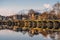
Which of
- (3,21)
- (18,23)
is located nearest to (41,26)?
(18,23)

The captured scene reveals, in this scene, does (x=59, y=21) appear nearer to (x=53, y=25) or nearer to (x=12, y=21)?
(x=53, y=25)

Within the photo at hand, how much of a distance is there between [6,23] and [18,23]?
1.64 m

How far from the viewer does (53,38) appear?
48.0ft

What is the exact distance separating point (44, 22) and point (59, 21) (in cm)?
263

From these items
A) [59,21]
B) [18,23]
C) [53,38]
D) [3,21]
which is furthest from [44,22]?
[53,38]

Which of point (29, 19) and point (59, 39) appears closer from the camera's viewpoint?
point (59, 39)

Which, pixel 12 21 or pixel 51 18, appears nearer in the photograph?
pixel 51 18

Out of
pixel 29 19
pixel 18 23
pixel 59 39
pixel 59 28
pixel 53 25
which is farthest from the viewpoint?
pixel 18 23

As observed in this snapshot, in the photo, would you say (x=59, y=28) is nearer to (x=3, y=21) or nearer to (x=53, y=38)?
(x=53, y=38)

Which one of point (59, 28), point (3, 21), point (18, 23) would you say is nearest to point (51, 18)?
point (59, 28)

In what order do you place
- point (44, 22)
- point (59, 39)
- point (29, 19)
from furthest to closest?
point (29, 19)
point (44, 22)
point (59, 39)

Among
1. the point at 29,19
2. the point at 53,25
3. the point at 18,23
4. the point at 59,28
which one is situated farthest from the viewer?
the point at 18,23

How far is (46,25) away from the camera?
74.6ft

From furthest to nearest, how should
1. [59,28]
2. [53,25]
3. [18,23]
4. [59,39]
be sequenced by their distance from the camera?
[18,23], [53,25], [59,28], [59,39]
